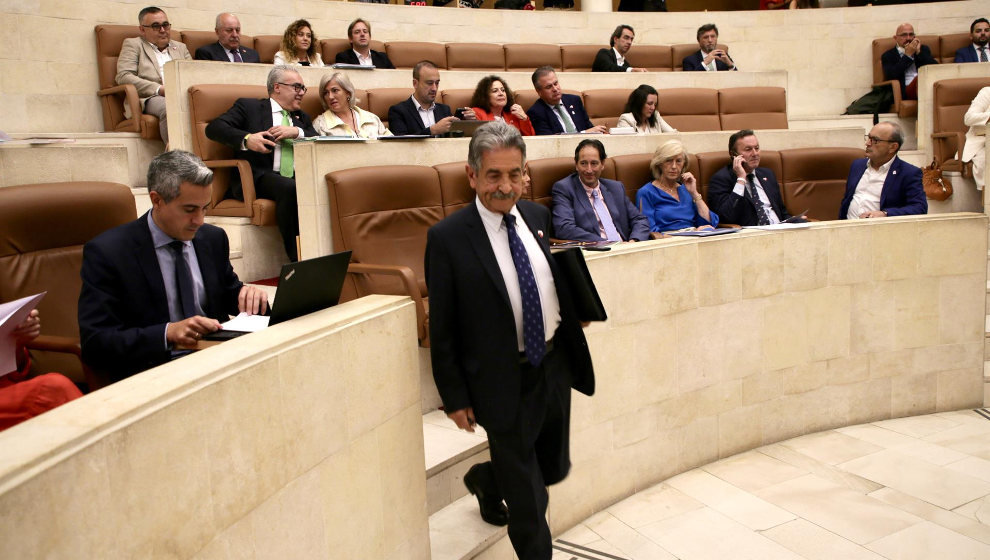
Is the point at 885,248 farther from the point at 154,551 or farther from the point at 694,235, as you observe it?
the point at 154,551

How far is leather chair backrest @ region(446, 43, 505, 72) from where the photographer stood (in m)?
7.07

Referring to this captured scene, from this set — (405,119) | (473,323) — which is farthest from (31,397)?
(405,119)

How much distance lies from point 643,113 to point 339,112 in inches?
76.3

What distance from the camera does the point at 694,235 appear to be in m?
3.52

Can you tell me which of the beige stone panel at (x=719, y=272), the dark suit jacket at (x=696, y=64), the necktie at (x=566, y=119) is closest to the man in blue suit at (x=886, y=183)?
the beige stone panel at (x=719, y=272)

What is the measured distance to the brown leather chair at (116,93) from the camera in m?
5.05

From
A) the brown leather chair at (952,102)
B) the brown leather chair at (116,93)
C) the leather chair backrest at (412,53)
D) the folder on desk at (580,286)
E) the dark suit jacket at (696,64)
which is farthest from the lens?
the dark suit jacket at (696,64)

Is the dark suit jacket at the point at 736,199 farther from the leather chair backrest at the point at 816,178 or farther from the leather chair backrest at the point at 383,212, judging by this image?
the leather chair backrest at the point at 383,212

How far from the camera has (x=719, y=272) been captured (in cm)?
350

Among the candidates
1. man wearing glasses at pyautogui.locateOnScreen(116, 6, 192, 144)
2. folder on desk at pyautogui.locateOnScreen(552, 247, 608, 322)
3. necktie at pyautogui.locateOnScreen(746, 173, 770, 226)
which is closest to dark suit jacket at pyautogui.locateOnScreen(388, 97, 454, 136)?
man wearing glasses at pyautogui.locateOnScreen(116, 6, 192, 144)

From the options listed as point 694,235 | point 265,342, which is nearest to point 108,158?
point 265,342

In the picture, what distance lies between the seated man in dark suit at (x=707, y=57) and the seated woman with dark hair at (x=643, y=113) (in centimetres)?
217

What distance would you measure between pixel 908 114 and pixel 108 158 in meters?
6.85

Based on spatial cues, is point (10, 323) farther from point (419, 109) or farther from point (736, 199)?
point (736, 199)
